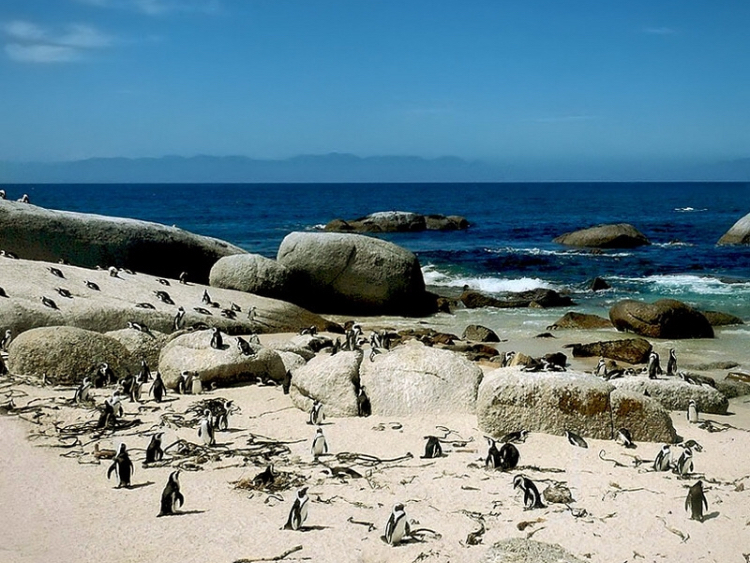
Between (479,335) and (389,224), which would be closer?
(479,335)

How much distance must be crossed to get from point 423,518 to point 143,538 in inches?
111

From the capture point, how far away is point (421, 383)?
12320mm

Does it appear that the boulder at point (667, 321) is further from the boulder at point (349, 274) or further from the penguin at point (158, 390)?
the penguin at point (158, 390)

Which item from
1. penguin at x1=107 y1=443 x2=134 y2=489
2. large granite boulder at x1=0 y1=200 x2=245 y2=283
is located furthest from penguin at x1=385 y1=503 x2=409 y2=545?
large granite boulder at x1=0 y1=200 x2=245 y2=283

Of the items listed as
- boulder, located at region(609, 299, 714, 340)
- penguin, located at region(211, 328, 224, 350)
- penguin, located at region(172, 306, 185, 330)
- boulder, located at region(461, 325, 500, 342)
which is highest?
penguin, located at region(211, 328, 224, 350)

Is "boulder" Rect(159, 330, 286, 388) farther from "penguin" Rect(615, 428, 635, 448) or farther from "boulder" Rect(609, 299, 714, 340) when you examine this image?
"boulder" Rect(609, 299, 714, 340)

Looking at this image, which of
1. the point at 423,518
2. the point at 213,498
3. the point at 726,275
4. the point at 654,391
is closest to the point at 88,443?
the point at 213,498

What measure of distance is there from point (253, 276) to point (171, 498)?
1613 centimetres

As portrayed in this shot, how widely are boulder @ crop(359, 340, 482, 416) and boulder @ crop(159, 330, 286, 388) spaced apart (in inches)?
90.9

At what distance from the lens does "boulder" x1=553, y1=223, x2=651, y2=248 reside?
46.7 metres

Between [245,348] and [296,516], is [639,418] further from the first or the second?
[245,348]

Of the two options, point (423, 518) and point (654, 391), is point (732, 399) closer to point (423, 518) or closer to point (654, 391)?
point (654, 391)

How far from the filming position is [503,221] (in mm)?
73062

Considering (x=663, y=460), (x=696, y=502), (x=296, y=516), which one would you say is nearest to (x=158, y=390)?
(x=296, y=516)
